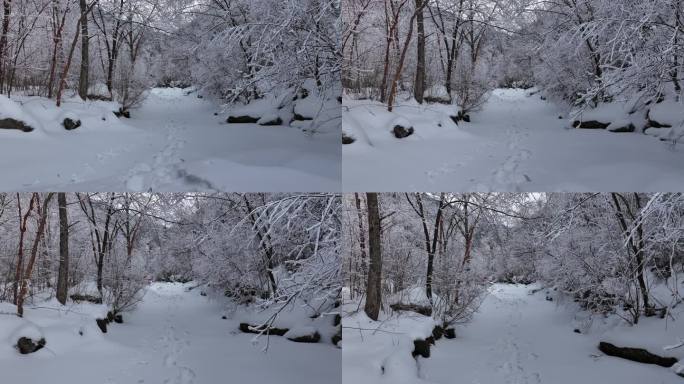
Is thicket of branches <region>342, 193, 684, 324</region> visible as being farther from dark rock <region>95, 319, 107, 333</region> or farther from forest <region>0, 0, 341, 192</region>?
dark rock <region>95, 319, 107, 333</region>

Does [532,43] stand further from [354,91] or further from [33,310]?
[33,310]

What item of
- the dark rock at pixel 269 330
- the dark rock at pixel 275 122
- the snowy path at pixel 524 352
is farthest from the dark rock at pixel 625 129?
the dark rock at pixel 269 330

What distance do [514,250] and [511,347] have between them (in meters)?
0.53

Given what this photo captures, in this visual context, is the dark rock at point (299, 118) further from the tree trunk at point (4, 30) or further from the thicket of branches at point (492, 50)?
the tree trunk at point (4, 30)

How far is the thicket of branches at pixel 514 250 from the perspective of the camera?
2512 mm

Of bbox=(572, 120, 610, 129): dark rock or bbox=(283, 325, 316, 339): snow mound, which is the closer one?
bbox=(572, 120, 610, 129): dark rock

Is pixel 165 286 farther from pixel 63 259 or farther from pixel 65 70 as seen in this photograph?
pixel 65 70

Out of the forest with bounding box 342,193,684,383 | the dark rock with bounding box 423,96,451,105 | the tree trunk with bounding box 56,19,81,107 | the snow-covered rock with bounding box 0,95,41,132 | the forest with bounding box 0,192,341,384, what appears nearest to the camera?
the snow-covered rock with bounding box 0,95,41,132

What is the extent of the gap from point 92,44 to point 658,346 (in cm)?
329

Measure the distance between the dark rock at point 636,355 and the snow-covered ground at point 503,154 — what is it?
105 cm

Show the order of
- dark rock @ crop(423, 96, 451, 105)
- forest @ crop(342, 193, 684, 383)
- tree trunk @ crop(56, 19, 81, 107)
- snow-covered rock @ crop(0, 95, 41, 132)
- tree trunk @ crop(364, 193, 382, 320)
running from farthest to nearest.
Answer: tree trunk @ crop(364, 193, 382, 320) < forest @ crop(342, 193, 684, 383) < dark rock @ crop(423, 96, 451, 105) < tree trunk @ crop(56, 19, 81, 107) < snow-covered rock @ crop(0, 95, 41, 132)

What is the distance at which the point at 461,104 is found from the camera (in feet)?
7.70

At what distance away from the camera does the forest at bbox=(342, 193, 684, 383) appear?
2.56 metres

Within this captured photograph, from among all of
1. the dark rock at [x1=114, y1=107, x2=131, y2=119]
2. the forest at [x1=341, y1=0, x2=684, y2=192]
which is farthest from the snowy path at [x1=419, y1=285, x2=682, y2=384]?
the dark rock at [x1=114, y1=107, x2=131, y2=119]
